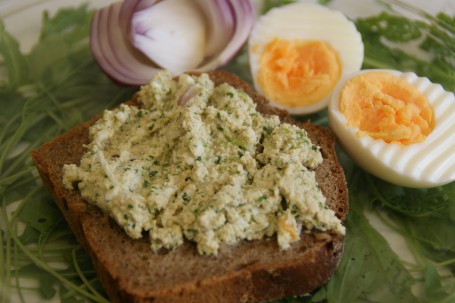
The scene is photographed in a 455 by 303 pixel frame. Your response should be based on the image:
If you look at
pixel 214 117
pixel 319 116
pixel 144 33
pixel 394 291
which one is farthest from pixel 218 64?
pixel 394 291

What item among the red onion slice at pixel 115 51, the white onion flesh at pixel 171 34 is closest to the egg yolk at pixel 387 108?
the white onion flesh at pixel 171 34

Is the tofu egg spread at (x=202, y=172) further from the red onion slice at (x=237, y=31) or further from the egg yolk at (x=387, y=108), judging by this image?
the red onion slice at (x=237, y=31)

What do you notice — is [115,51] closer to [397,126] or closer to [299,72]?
[299,72]

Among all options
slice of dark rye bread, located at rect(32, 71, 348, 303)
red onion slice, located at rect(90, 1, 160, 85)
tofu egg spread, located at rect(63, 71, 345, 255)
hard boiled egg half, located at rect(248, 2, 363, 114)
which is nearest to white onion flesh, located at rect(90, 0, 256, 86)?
red onion slice, located at rect(90, 1, 160, 85)

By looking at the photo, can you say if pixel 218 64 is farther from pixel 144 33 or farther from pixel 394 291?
pixel 394 291

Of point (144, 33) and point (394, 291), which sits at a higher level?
point (144, 33)

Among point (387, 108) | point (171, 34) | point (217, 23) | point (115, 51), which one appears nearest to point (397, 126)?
point (387, 108)
